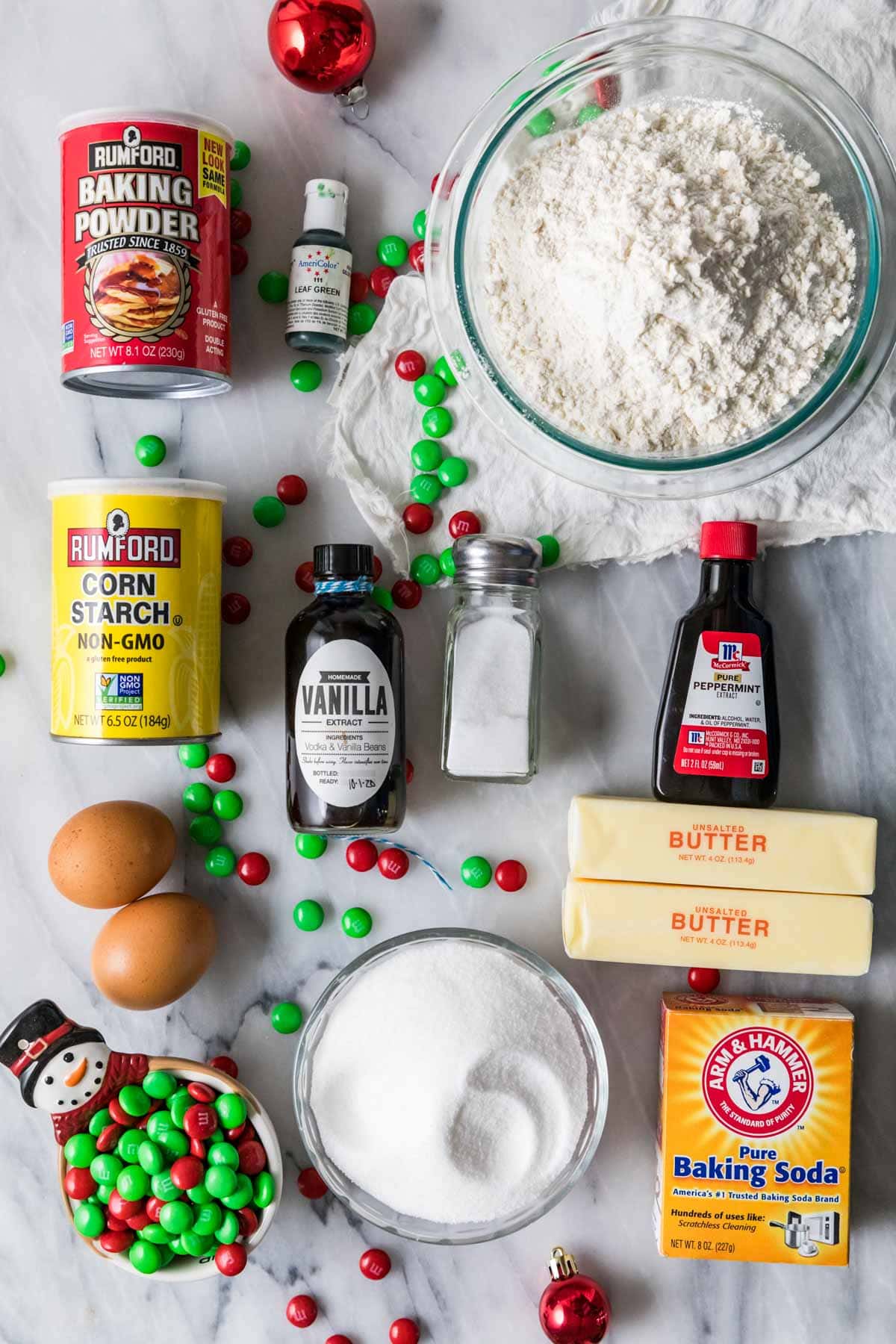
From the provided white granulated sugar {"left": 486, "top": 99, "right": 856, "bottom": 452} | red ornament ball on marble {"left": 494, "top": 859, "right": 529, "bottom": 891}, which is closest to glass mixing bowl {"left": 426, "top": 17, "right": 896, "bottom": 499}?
white granulated sugar {"left": 486, "top": 99, "right": 856, "bottom": 452}

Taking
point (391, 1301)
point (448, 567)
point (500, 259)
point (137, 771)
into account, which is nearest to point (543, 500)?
point (448, 567)

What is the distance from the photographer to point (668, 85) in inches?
34.2

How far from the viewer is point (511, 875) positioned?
3.18ft

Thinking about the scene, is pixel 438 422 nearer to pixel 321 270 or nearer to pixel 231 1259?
pixel 321 270

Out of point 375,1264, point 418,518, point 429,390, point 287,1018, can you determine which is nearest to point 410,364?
point 429,390

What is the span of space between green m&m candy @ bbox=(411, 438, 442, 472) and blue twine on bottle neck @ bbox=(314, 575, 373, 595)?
13 cm

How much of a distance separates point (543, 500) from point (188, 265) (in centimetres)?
36

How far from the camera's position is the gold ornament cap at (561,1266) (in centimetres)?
95

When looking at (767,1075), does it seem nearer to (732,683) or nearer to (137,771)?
(732,683)

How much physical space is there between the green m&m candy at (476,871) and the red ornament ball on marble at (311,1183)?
0.32m

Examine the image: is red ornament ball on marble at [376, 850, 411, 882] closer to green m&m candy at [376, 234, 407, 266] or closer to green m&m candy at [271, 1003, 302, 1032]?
green m&m candy at [271, 1003, 302, 1032]

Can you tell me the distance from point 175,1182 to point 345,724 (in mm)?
426

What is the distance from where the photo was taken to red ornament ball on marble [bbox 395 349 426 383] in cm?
94

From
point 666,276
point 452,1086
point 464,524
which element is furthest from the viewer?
point 464,524
